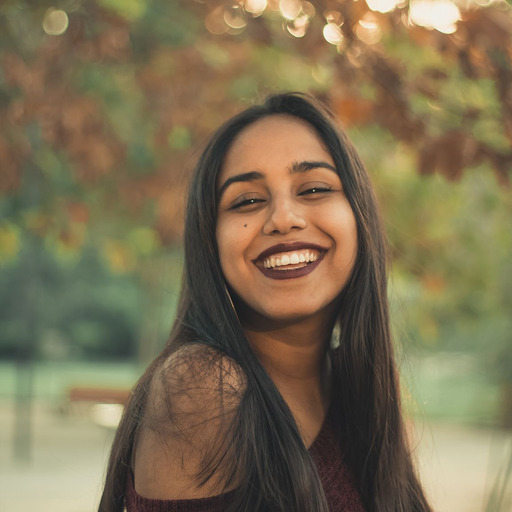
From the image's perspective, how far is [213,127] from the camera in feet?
21.5

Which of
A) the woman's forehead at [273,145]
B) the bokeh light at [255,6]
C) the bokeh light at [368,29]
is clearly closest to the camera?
the woman's forehead at [273,145]

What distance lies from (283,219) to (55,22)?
12.1 feet

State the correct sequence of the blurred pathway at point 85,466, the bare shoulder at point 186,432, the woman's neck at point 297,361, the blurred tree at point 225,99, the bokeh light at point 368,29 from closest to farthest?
the bare shoulder at point 186,432, the woman's neck at point 297,361, the bokeh light at point 368,29, the blurred tree at point 225,99, the blurred pathway at point 85,466

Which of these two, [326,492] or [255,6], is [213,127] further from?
[326,492]

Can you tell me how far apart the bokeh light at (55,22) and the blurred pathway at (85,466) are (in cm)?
321

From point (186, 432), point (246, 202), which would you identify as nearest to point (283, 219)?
point (246, 202)

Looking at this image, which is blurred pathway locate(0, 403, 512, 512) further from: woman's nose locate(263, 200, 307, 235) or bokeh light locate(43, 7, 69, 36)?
bokeh light locate(43, 7, 69, 36)

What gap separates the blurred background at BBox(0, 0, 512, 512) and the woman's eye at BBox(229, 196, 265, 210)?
58 cm

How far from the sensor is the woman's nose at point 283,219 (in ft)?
6.86

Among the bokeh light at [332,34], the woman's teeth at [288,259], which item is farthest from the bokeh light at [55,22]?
the woman's teeth at [288,259]

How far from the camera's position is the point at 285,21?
4.28 m

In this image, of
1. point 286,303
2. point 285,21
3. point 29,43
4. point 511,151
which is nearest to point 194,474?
point 286,303

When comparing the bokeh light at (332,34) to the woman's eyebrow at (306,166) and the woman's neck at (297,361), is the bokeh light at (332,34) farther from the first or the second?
the woman's neck at (297,361)

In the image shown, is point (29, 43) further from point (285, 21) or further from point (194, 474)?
point (194, 474)
